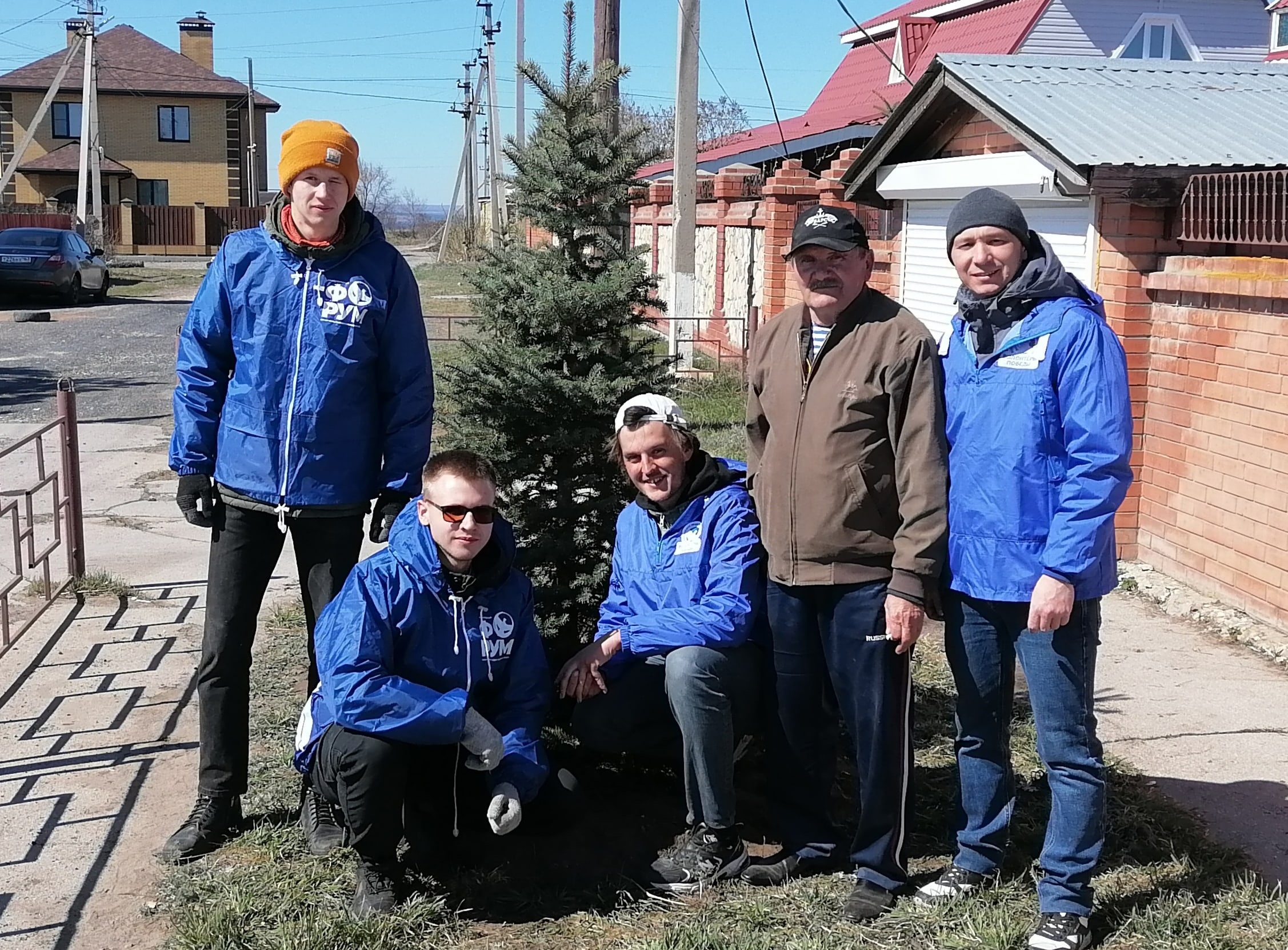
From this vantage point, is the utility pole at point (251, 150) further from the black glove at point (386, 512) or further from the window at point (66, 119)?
the black glove at point (386, 512)

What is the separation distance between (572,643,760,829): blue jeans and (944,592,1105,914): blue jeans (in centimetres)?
59

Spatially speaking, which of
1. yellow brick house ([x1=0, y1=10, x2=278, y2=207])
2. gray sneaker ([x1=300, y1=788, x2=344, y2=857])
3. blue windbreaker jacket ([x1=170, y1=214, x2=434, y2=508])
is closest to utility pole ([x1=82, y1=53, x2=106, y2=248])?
yellow brick house ([x1=0, y1=10, x2=278, y2=207])

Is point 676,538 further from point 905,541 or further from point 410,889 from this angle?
point 410,889

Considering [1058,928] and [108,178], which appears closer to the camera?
[1058,928]

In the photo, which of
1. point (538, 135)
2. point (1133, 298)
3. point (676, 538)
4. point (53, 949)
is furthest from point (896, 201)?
point (53, 949)

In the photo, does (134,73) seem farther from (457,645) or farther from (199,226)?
(457,645)

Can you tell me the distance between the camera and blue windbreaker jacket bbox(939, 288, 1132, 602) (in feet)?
9.48

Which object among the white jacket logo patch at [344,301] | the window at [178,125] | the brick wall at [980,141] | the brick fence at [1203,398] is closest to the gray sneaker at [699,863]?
the white jacket logo patch at [344,301]

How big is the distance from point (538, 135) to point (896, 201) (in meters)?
6.07

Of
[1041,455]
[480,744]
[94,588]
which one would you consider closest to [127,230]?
[94,588]

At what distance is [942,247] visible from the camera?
886 cm

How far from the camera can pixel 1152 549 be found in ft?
22.5

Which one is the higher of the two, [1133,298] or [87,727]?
[1133,298]

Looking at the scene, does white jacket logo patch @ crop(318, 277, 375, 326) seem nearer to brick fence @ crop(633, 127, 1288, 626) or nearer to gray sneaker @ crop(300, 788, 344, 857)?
gray sneaker @ crop(300, 788, 344, 857)
